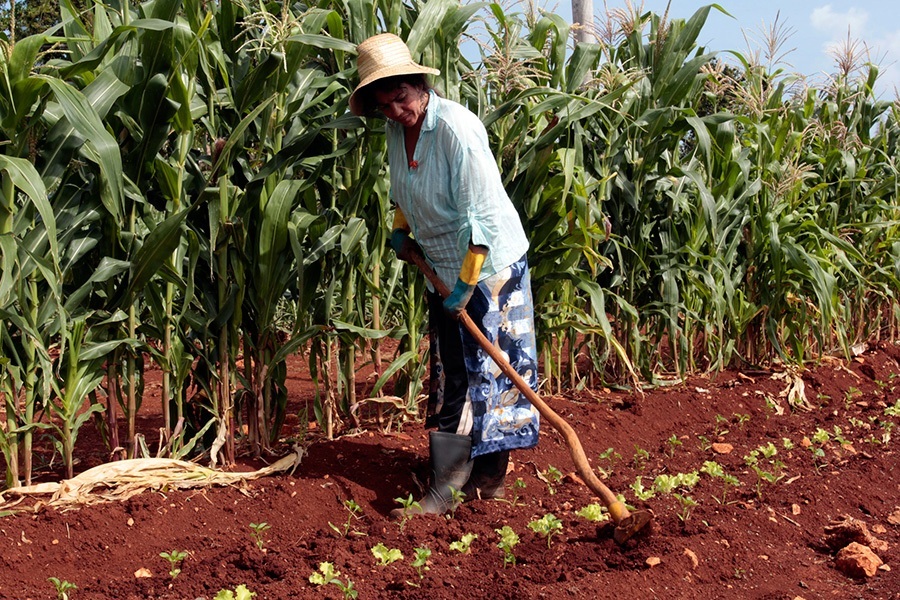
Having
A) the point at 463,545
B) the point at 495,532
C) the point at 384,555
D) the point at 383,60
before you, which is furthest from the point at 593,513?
the point at 383,60

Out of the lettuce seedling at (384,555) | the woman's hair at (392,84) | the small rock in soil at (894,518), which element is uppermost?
the woman's hair at (392,84)

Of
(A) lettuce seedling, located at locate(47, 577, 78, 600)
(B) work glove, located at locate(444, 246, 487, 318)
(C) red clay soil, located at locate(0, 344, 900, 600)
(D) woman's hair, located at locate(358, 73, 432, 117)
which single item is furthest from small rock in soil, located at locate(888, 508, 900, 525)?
(A) lettuce seedling, located at locate(47, 577, 78, 600)

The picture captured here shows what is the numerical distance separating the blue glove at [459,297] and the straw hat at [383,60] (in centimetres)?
79

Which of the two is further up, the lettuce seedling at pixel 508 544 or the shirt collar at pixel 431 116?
the shirt collar at pixel 431 116

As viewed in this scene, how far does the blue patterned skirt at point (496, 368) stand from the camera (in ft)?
11.7

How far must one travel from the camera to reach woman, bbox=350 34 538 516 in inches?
129

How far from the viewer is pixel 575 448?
351 centimetres

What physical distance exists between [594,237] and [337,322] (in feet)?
5.28

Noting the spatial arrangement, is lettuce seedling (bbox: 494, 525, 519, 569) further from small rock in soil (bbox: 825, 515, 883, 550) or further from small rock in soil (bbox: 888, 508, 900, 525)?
small rock in soil (bbox: 888, 508, 900, 525)

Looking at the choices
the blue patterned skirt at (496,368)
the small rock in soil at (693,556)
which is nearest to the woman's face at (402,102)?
the blue patterned skirt at (496,368)

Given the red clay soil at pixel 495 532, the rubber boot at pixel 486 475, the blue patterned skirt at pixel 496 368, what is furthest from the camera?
the rubber boot at pixel 486 475

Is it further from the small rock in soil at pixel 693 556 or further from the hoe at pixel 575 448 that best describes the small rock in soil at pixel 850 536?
the hoe at pixel 575 448

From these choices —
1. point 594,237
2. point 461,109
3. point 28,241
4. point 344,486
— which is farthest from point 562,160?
point 28,241

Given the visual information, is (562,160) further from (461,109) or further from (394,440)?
(394,440)
